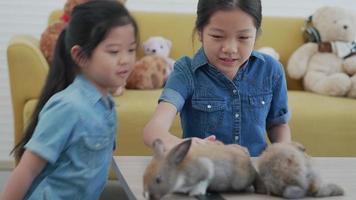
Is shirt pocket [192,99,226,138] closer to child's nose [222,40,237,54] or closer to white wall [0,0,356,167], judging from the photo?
child's nose [222,40,237,54]

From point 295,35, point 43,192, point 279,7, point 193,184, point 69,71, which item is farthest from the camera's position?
point 279,7

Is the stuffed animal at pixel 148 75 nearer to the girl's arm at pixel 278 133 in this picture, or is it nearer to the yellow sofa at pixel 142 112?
the yellow sofa at pixel 142 112

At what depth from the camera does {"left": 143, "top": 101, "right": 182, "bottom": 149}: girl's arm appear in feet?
4.24

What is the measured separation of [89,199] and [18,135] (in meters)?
1.21

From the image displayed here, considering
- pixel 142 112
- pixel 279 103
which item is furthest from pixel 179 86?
pixel 142 112

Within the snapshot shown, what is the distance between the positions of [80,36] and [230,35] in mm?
312

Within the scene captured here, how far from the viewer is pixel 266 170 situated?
104 cm

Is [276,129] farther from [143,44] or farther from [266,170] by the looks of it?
[143,44]

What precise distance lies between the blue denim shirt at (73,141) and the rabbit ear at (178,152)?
0.82 ft

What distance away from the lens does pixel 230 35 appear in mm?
1262

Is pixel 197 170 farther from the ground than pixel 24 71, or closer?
farther from the ground

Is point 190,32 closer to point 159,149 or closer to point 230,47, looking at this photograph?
point 230,47

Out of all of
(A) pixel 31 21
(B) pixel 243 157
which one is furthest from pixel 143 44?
(B) pixel 243 157

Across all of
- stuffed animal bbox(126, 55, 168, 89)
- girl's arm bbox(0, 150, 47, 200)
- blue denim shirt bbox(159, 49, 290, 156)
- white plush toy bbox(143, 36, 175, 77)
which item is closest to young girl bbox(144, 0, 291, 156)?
blue denim shirt bbox(159, 49, 290, 156)
